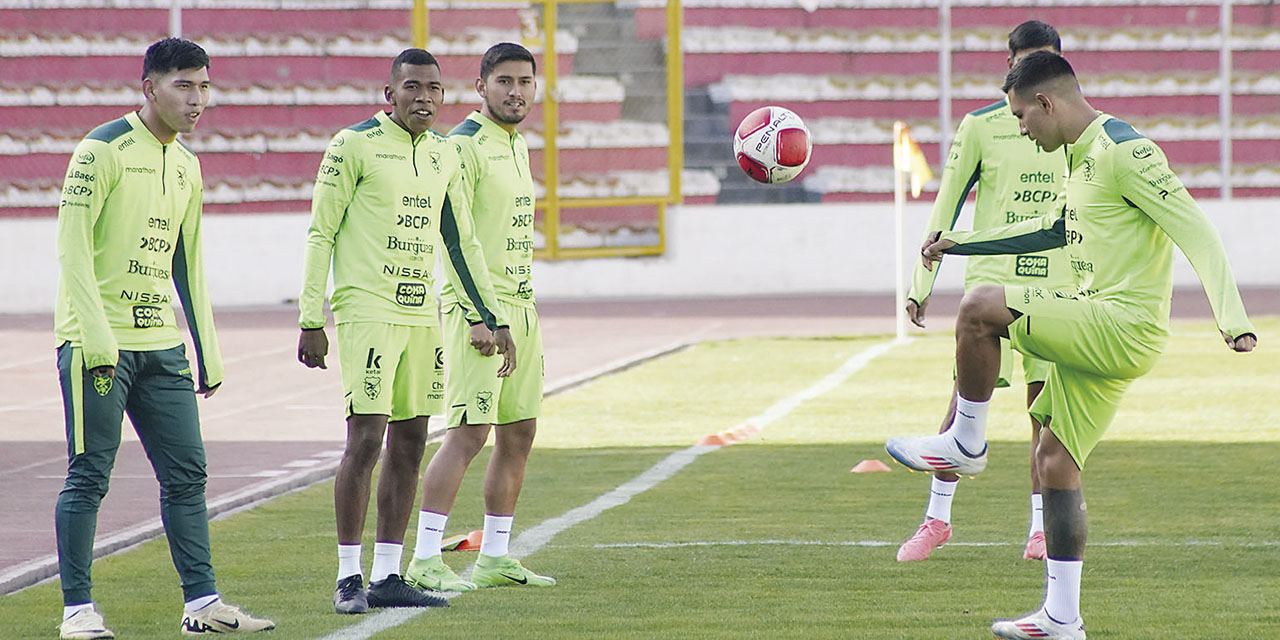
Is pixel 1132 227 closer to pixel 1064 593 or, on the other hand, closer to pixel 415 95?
pixel 1064 593

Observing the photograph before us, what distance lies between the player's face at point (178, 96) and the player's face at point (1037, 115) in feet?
9.13

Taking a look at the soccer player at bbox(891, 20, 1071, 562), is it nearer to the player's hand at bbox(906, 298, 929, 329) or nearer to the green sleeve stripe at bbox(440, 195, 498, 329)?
the player's hand at bbox(906, 298, 929, 329)

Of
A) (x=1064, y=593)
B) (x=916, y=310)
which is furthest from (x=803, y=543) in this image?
(x=1064, y=593)

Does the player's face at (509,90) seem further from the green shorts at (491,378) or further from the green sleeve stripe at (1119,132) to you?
the green sleeve stripe at (1119,132)

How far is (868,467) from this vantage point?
10797 millimetres

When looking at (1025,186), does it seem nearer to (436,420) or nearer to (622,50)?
(436,420)

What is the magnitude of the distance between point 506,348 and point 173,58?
1.68 metres

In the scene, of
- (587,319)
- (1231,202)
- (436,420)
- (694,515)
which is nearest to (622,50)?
(587,319)

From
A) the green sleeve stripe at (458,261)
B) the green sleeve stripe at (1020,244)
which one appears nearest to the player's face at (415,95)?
the green sleeve stripe at (458,261)

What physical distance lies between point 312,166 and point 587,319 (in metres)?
7.93

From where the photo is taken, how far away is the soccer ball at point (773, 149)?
7.98m

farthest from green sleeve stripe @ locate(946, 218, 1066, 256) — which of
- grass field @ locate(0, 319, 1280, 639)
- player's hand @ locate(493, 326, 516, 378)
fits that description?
player's hand @ locate(493, 326, 516, 378)

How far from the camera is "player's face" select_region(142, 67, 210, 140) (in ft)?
20.3

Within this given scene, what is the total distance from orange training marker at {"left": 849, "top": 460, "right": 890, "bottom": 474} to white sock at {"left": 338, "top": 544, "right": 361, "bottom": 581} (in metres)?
4.70
